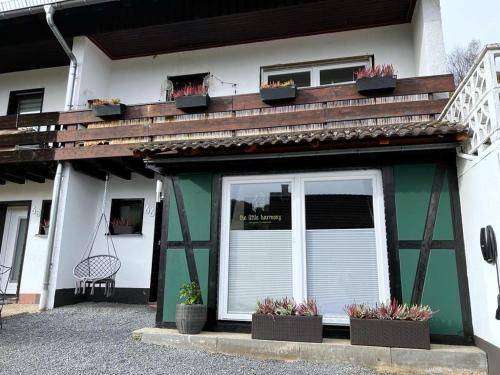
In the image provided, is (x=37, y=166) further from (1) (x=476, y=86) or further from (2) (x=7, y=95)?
(1) (x=476, y=86)

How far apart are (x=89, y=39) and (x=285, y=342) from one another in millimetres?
7753

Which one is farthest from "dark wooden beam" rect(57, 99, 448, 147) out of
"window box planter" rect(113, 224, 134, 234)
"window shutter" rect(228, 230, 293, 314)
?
"window shutter" rect(228, 230, 293, 314)

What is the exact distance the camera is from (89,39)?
28.7 feet

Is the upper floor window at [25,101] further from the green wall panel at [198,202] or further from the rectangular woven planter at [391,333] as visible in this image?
the rectangular woven planter at [391,333]

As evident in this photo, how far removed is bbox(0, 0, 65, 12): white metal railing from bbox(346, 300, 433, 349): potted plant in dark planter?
326 inches

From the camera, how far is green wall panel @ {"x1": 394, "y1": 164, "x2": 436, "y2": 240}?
4.91m

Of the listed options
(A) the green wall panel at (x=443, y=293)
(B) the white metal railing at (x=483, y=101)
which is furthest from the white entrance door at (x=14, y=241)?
(B) the white metal railing at (x=483, y=101)

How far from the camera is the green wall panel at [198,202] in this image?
18.1 feet

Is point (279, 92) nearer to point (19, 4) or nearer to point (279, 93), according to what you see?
point (279, 93)

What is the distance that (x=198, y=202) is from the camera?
562 centimetres

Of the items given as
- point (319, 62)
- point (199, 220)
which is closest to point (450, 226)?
point (199, 220)

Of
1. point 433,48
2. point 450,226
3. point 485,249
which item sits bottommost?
point 485,249

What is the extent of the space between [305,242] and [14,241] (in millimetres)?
7646

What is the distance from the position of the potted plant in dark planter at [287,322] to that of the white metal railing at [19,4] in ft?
24.7
